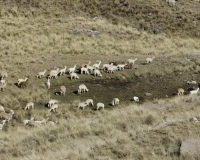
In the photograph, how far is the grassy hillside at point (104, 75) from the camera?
12.4 m

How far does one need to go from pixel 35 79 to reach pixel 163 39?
20.4 metres

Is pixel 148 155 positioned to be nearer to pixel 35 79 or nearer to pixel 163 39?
pixel 35 79

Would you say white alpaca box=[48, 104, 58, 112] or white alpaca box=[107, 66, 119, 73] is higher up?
white alpaca box=[107, 66, 119, 73]

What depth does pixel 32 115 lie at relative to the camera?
63.0 feet

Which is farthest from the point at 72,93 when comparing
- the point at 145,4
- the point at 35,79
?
the point at 145,4

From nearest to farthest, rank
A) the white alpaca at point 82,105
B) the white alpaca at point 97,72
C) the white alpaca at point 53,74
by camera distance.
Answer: the white alpaca at point 82,105 < the white alpaca at point 53,74 < the white alpaca at point 97,72

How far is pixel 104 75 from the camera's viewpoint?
2619cm

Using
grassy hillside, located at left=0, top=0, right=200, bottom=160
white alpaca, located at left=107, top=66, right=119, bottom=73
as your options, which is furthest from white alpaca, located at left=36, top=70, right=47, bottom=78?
white alpaca, located at left=107, top=66, right=119, bottom=73

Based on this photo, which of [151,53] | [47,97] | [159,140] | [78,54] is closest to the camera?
[159,140]

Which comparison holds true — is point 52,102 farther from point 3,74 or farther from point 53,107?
point 3,74

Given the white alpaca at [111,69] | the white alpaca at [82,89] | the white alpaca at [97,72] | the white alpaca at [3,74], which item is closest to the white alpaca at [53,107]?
the white alpaca at [82,89]

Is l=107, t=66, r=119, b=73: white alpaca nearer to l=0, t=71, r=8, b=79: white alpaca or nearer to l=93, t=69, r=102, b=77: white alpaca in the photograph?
l=93, t=69, r=102, b=77: white alpaca

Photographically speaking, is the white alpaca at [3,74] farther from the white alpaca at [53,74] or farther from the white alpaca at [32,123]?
the white alpaca at [32,123]

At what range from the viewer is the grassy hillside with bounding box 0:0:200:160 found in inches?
488
